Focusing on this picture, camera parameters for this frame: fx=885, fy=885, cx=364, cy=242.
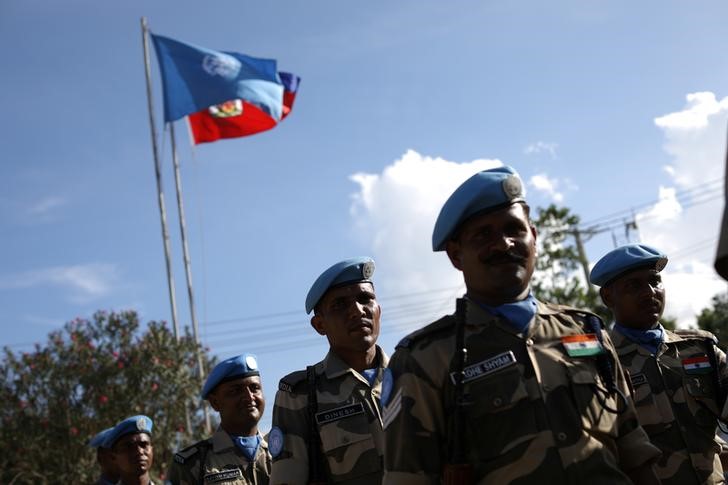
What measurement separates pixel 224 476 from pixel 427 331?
149 inches

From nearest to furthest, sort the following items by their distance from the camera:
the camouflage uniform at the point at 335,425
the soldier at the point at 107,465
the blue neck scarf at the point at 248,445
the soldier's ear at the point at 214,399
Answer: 1. the camouflage uniform at the point at 335,425
2. the blue neck scarf at the point at 248,445
3. the soldier's ear at the point at 214,399
4. the soldier at the point at 107,465

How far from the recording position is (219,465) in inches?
261

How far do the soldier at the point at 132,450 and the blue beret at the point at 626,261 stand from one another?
5.06m

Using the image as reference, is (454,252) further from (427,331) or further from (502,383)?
(502,383)

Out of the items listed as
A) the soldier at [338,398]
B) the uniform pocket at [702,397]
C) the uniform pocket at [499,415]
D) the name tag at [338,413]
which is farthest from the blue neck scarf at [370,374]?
the uniform pocket at [499,415]

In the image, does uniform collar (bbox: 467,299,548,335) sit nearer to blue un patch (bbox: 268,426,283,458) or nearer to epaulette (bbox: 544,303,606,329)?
epaulette (bbox: 544,303,606,329)

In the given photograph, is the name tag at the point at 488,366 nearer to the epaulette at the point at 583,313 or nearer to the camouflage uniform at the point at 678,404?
the epaulette at the point at 583,313

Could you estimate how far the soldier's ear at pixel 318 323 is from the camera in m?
5.54

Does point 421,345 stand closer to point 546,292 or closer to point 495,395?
point 495,395

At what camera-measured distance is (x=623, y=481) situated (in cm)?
306

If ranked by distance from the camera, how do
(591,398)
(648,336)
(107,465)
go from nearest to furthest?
(591,398) < (648,336) < (107,465)

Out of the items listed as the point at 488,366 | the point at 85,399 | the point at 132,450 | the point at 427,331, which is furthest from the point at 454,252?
the point at 85,399

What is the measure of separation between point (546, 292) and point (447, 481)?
2554 cm

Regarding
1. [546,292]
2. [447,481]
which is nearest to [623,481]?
[447,481]
